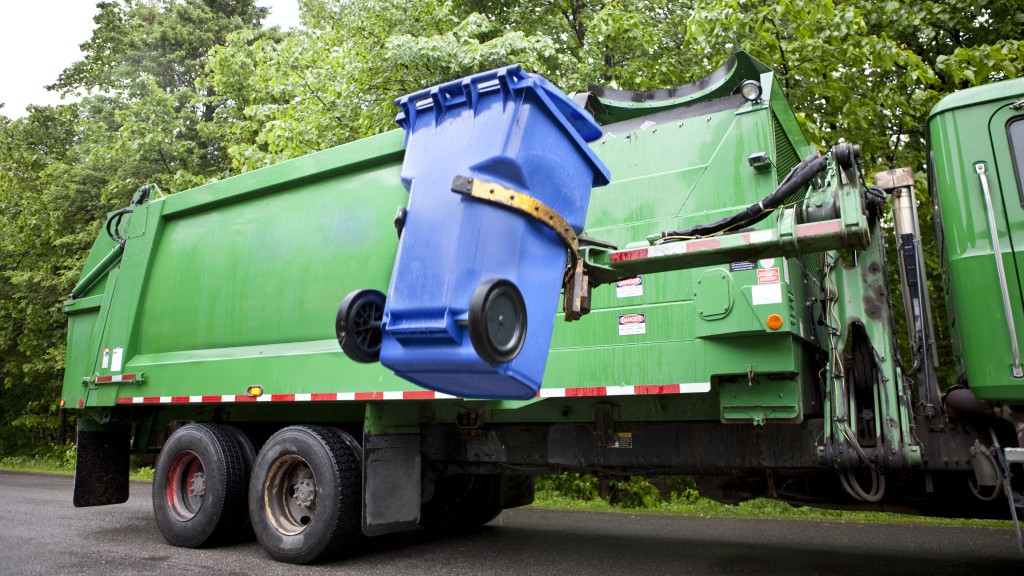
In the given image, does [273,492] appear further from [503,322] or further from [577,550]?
[503,322]

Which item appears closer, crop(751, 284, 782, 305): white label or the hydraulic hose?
the hydraulic hose

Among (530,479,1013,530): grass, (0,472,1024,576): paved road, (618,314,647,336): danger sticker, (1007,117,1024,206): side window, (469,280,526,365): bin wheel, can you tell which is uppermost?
(1007,117,1024,206): side window

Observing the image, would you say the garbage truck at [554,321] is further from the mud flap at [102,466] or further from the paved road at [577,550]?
the paved road at [577,550]

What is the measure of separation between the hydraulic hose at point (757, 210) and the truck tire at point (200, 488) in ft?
12.8

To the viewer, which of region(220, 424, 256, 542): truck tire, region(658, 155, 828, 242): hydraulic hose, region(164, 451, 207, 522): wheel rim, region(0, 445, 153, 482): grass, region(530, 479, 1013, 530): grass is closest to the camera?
region(658, 155, 828, 242): hydraulic hose

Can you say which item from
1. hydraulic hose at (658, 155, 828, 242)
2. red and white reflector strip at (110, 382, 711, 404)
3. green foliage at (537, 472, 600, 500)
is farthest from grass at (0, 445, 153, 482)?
hydraulic hose at (658, 155, 828, 242)

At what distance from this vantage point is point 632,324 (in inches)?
166

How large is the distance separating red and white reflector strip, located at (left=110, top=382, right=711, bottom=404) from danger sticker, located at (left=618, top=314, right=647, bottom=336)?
30cm

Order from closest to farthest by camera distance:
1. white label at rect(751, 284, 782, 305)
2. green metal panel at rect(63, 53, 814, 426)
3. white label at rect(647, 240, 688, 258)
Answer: white label at rect(647, 240, 688, 258) → white label at rect(751, 284, 782, 305) → green metal panel at rect(63, 53, 814, 426)

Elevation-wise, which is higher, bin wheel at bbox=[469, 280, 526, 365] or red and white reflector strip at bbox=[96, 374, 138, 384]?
red and white reflector strip at bbox=[96, 374, 138, 384]

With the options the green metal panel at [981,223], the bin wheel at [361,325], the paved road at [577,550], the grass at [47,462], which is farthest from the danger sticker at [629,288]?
the grass at [47,462]

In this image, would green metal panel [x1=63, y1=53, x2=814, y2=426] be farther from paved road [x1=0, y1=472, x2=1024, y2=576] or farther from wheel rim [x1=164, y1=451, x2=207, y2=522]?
paved road [x1=0, y1=472, x2=1024, y2=576]

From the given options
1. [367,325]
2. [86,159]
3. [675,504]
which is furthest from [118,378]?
[86,159]

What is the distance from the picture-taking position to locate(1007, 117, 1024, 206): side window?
349 centimetres
